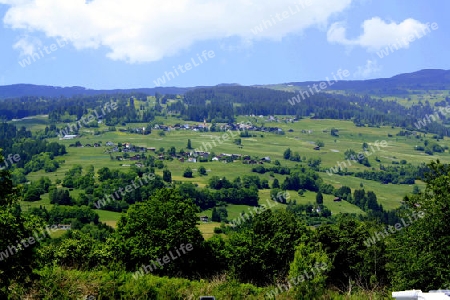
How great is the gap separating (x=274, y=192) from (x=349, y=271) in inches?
3885

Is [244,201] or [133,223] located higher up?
[133,223]

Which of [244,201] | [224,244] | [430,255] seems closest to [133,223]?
[224,244]

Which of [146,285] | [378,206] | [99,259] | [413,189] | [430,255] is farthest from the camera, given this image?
[413,189]

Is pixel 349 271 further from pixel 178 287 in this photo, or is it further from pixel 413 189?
pixel 413 189

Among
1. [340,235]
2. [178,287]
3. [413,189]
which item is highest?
[178,287]

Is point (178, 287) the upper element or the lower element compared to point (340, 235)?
upper

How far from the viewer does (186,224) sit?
32531 millimetres

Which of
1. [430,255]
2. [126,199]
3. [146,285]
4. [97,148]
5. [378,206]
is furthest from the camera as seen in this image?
[97,148]

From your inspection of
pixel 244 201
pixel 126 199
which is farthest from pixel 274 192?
pixel 126 199

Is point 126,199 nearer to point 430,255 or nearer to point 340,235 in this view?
point 340,235

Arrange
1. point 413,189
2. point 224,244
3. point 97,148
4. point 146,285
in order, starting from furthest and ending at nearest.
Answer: point 97,148 < point 413,189 < point 224,244 < point 146,285

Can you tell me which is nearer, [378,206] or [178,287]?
[178,287]

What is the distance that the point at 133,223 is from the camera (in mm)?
33156

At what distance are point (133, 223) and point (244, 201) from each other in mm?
87730
